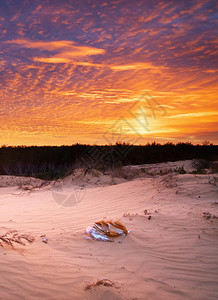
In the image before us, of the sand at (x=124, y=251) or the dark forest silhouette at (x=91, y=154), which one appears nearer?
the sand at (x=124, y=251)

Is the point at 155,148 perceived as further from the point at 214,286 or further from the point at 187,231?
the point at 214,286

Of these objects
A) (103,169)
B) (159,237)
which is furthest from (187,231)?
(103,169)

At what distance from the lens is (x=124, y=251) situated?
14.4 ft

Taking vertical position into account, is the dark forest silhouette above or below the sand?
above

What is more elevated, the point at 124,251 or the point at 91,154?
the point at 91,154

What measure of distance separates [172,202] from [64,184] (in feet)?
19.4

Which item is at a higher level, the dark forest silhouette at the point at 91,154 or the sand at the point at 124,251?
the dark forest silhouette at the point at 91,154

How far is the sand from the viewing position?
3.06m

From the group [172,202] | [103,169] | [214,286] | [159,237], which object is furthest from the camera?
[103,169]

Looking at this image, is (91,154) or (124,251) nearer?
(124,251)

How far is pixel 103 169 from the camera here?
1473cm

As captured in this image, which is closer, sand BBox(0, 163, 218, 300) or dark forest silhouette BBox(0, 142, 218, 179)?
sand BBox(0, 163, 218, 300)

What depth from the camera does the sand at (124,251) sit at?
10.1ft

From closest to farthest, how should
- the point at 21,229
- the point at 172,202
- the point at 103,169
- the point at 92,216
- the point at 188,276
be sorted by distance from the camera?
the point at 188,276 → the point at 21,229 → the point at 92,216 → the point at 172,202 → the point at 103,169
